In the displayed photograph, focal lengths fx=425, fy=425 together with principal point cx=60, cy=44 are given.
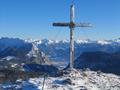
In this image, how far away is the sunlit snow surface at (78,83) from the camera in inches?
6378

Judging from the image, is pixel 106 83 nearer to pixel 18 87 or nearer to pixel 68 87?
pixel 68 87

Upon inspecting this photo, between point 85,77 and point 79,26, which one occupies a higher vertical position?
point 79,26

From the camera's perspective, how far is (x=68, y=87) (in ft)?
530

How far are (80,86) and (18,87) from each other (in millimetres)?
24260

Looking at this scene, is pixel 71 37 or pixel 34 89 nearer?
pixel 34 89

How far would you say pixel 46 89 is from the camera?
158250mm

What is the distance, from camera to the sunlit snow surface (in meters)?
162

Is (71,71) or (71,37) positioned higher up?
(71,37)

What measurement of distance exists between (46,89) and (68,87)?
8.88m

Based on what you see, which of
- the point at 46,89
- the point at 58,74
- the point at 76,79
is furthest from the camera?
the point at 58,74

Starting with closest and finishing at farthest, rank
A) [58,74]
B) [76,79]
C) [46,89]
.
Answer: [46,89]
[76,79]
[58,74]

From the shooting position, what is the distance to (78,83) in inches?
6491

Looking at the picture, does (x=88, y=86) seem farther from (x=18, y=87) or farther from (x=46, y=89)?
(x=18, y=87)

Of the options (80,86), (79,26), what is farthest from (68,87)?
(79,26)
